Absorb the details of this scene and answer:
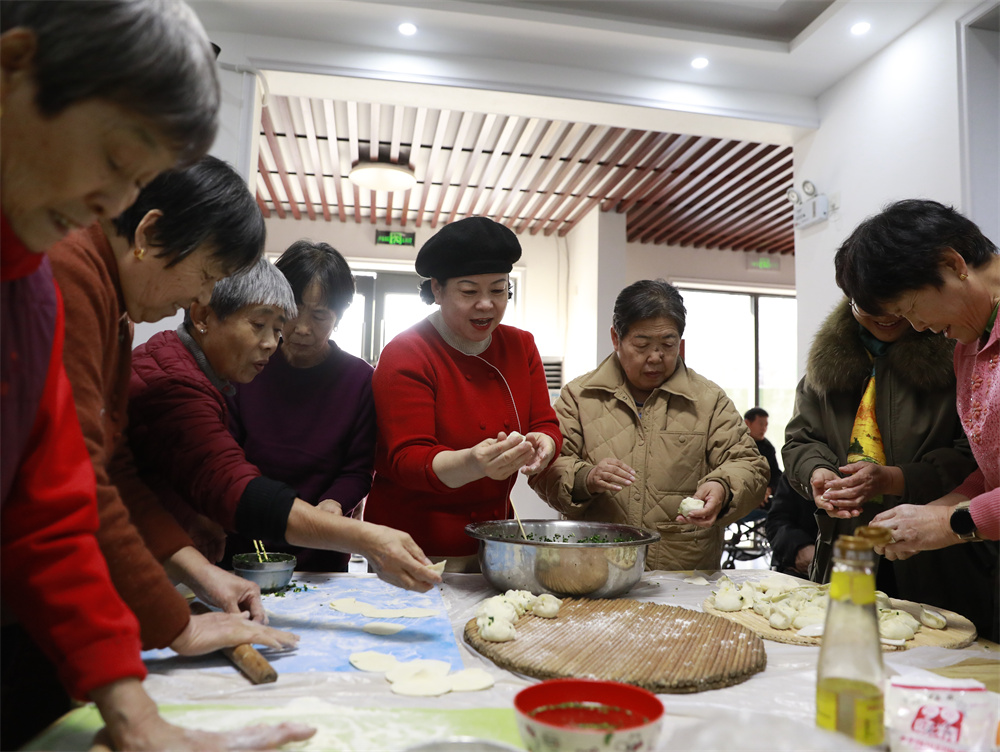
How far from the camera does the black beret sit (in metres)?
1.87

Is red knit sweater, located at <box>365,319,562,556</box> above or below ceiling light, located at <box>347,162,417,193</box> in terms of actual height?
below

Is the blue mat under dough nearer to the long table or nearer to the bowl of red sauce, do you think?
the long table

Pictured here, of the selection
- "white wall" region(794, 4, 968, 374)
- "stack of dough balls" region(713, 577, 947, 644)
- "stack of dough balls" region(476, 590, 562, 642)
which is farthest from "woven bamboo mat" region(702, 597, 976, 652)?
"white wall" region(794, 4, 968, 374)

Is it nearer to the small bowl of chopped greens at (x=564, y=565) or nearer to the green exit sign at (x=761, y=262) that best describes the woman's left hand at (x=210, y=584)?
the small bowl of chopped greens at (x=564, y=565)

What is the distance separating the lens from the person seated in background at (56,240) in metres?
0.59

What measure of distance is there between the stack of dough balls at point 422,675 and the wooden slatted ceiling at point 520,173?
4144 mm

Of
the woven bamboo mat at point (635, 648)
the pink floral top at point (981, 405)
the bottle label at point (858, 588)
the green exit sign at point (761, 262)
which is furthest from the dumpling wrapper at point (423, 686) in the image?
the green exit sign at point (761, 262)

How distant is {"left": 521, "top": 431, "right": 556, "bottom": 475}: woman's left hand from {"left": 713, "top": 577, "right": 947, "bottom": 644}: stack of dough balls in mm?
533

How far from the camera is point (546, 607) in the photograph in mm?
1335

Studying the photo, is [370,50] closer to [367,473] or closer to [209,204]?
[367,473]

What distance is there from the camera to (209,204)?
1047mm

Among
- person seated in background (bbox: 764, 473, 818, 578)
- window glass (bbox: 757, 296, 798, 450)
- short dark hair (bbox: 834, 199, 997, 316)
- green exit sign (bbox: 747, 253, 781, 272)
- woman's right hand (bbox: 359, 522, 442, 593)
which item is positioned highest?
green exit sign (bbox: 747, 253, 781, 272)

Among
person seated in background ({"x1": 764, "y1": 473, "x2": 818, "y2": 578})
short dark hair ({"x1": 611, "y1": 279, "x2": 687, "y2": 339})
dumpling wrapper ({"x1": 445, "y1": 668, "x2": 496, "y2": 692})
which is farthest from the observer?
person seated in background ({"x1": 764, "y1": 473, "x2": 818, "y2": 578})

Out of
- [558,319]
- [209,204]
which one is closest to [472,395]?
[209,204]
